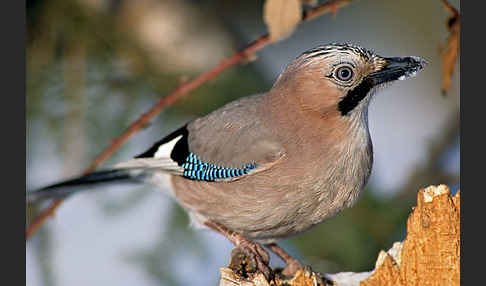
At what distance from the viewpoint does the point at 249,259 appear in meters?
1.80

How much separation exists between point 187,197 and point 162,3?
108cm

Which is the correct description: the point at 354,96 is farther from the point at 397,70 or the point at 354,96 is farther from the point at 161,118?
the point at 161,118

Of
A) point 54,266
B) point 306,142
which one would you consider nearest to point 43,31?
point 54,266

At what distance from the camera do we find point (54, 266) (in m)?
2.31

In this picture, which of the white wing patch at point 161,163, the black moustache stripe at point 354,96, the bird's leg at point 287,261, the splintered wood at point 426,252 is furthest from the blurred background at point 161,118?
the splintered wood at point 426,252

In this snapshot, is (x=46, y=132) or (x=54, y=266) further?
(x=46, y=132)

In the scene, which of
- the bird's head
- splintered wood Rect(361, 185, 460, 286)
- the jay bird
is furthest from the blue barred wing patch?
splintered wood Rect(361, 185, 460, 286)

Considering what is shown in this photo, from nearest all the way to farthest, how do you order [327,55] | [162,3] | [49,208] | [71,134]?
[327,55] < [49,208] < [71,134] < [162,3]

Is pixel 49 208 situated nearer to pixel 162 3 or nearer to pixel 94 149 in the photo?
pixel 94 149

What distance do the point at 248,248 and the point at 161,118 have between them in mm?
991

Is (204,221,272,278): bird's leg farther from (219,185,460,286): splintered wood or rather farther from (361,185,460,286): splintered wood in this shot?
(361,185,460,286): splintered wood

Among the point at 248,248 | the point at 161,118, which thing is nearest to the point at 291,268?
the point at 248,248

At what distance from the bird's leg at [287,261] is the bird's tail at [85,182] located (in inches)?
20.5

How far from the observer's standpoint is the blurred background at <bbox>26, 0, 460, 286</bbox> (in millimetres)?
2428
